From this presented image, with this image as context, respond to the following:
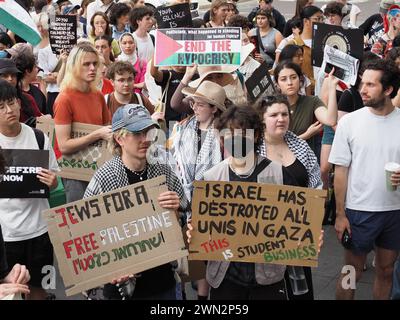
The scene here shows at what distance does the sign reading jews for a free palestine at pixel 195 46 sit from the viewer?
691 cm

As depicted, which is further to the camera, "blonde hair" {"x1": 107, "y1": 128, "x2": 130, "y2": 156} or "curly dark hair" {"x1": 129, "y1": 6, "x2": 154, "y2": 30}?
"curly dark hair" {"x1": 129, "y1": 6, "x2": 154, "y2": 30}

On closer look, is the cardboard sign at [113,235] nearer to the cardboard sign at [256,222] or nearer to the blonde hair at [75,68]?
the cardboard sign at [256,222]

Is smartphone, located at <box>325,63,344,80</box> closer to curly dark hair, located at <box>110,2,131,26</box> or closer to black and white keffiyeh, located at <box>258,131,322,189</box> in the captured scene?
black and white keffiyeh, located at <box>258,131,322,189</box>

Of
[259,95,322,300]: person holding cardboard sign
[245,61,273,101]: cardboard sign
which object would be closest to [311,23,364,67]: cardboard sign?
[245,61,273,101]: cardboard sign

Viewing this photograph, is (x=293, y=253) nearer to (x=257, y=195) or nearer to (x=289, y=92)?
(x=257, y=195)

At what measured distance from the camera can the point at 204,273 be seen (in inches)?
195

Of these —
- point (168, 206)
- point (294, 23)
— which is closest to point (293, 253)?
point (168, 206)

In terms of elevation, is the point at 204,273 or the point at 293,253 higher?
the point at 293,253

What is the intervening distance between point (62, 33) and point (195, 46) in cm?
282

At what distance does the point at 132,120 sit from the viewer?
4316mm

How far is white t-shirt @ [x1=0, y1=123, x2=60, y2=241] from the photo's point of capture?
4887 millimetres

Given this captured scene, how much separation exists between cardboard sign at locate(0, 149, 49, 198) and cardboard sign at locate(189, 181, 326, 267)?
1.19 metres

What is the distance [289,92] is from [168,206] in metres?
2.53

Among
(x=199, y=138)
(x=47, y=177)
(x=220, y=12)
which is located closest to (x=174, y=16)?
(x=220, y=12)
